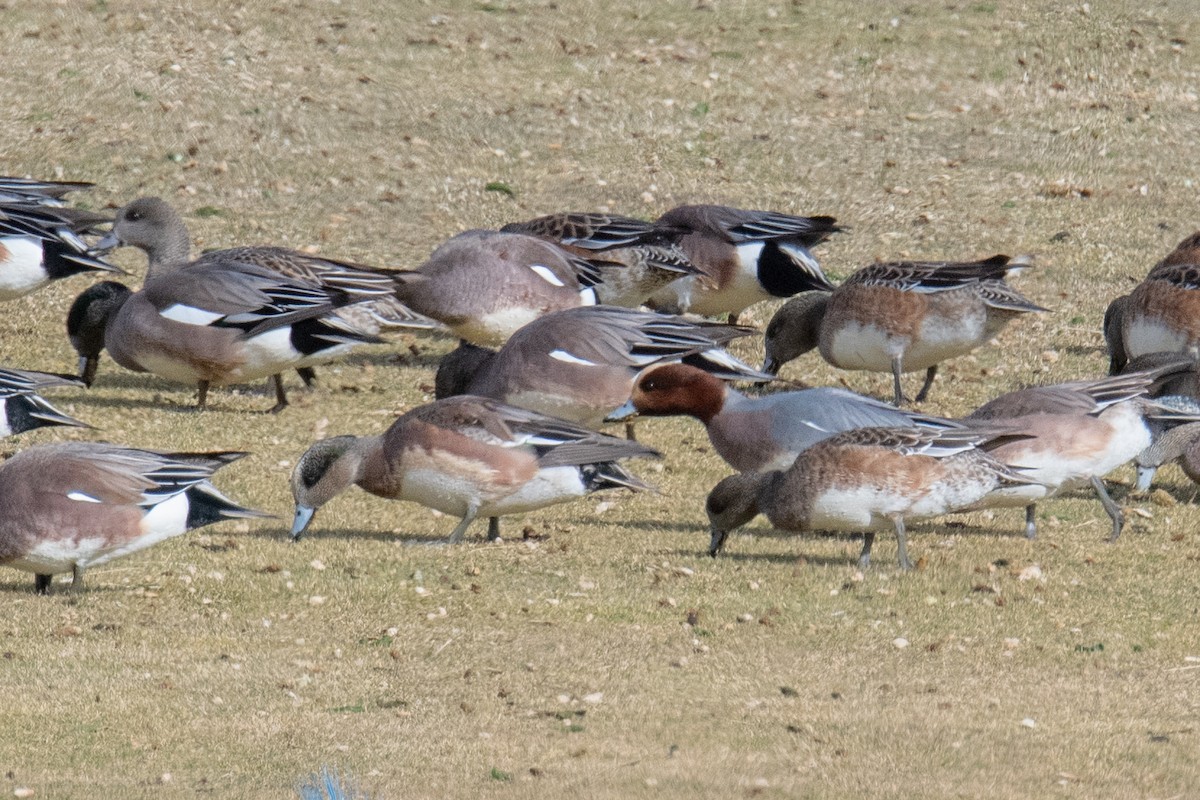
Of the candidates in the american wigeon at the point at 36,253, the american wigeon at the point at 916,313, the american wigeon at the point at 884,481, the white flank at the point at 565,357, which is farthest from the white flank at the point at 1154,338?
the american wigeon at the point at 36,253

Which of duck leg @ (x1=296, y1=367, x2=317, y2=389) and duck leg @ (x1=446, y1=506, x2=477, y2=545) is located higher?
duck leg @ (x1=446, y1=506, x2=477, y2=545)

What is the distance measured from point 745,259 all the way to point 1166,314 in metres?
2.80

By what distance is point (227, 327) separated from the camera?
9.64 meters

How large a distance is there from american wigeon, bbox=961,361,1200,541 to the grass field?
307mm

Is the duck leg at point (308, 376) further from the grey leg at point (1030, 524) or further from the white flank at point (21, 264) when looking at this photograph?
the grey leg at point (1030, 524)

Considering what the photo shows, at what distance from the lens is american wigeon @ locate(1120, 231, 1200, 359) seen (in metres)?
9.76

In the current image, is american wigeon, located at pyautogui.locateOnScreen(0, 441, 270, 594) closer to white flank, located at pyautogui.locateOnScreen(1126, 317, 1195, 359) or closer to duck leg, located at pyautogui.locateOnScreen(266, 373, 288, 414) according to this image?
duck leg, located at pyautogui.locateOnScreen(266, 373, 288, 414)

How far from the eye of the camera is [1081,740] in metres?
5.11

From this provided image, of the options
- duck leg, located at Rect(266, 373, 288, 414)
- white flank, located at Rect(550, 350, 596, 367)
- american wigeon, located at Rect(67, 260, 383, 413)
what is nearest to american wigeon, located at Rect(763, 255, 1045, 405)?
white flank, located at Rect(550, 350, 596, 367)

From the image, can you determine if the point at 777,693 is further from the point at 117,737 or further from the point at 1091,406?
the point at 1091,406

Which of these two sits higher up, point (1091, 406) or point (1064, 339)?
point (1091, 406)

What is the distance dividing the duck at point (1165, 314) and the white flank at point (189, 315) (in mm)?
5125

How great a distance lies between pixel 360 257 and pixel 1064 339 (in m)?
5.17

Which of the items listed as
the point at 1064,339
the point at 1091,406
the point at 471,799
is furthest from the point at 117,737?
the point at 1064,339
